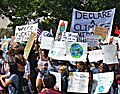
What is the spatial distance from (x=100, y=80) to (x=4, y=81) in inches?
77.3

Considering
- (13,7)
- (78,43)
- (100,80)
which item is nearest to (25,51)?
(78,43)

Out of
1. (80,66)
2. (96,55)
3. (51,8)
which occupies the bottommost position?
(80,66)

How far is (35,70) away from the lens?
10414 mm

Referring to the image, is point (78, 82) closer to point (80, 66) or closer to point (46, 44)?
point (80, 66)

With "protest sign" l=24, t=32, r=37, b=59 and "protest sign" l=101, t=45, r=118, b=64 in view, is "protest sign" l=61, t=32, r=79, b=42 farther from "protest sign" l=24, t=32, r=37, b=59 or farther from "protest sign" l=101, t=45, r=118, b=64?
"protest sign" l=101, t=45, r=118, b=64

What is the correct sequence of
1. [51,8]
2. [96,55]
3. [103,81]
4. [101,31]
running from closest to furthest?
[103,81], [96,55], [101,31], [51,8]

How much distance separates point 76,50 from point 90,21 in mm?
1040

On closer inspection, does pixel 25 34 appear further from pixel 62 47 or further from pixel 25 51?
pixel 62 47

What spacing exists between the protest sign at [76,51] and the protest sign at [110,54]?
52 cm

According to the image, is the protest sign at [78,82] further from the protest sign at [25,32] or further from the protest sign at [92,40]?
the protest sign at [25,32]

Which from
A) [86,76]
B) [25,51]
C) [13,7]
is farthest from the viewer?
[13,7]

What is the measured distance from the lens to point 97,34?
10.3 metres

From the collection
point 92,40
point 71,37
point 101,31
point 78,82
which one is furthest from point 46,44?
point 78,82

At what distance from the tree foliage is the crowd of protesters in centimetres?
1674
